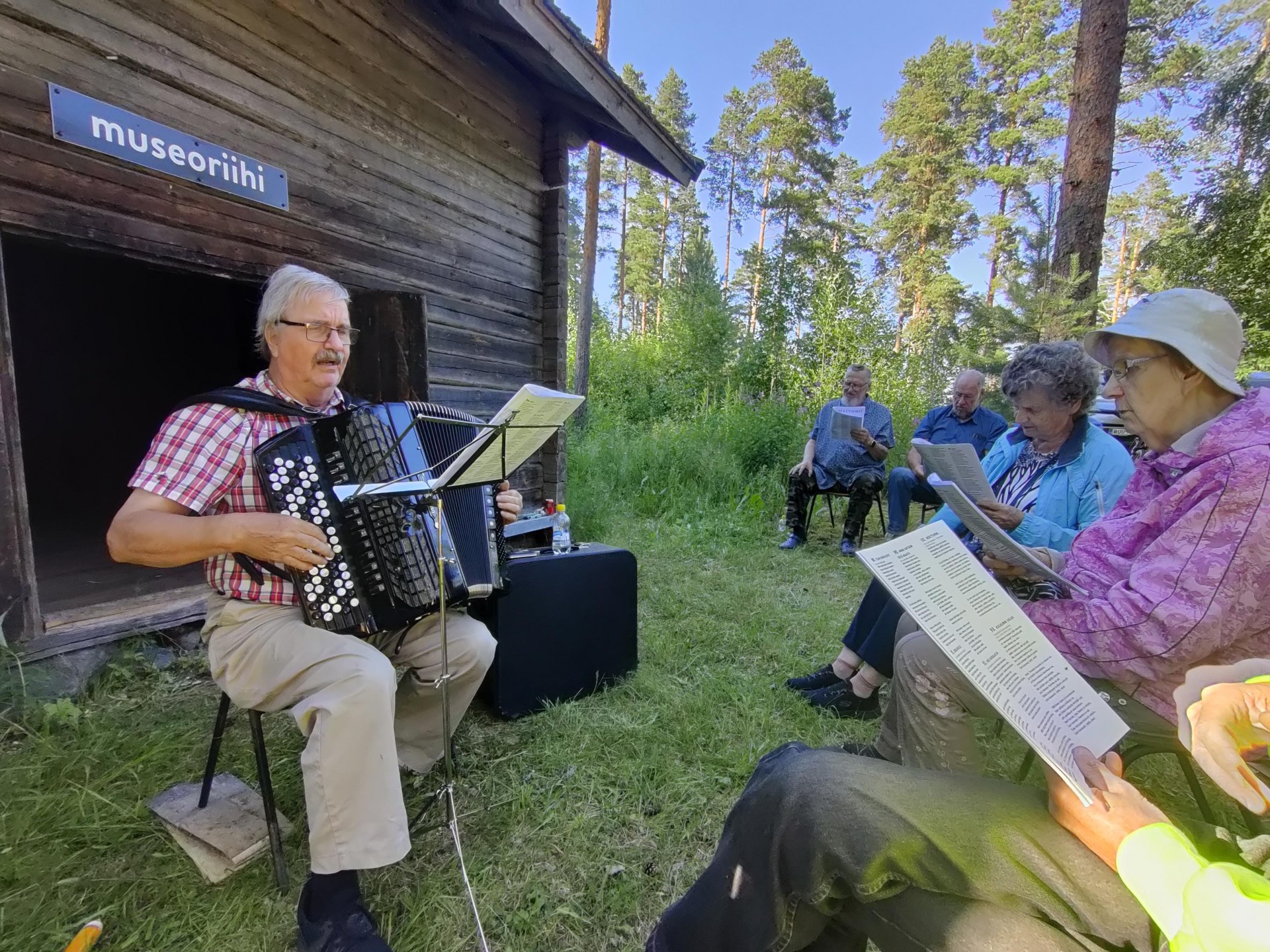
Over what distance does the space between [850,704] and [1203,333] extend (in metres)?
1.71

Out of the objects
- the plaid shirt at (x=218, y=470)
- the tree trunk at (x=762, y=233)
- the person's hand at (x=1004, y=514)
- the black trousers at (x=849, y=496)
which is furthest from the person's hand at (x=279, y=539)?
the tree trunk at (x=762, y=233)

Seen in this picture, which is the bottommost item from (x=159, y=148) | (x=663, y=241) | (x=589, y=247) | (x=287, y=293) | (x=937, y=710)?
(x=937, y=710)

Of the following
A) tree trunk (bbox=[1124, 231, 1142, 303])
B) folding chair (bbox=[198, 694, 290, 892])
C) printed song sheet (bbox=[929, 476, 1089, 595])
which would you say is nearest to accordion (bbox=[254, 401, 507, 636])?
folding chair (bbox=[198, 694, 290, 892])

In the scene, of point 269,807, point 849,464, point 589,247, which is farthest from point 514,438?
point 589,247

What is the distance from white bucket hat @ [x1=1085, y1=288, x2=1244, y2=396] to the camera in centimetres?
131

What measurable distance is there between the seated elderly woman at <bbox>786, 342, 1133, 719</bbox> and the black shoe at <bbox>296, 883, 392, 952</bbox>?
1778 millimetres

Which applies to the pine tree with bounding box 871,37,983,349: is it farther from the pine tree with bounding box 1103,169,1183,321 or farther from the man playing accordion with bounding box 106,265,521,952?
the man playing accordion with bounding box 106,265,521,952

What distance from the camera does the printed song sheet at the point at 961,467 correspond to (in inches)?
80.8

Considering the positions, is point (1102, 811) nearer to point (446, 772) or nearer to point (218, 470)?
point (446, 772)

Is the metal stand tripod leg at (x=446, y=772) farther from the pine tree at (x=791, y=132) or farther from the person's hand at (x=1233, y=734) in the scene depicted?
the pine tree at (x=791, y=132)

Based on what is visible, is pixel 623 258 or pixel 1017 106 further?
pixel 623 258

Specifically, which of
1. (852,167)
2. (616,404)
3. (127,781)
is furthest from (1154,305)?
(852,167)

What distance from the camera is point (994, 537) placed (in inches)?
62.7

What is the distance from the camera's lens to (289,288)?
171 centimetres
